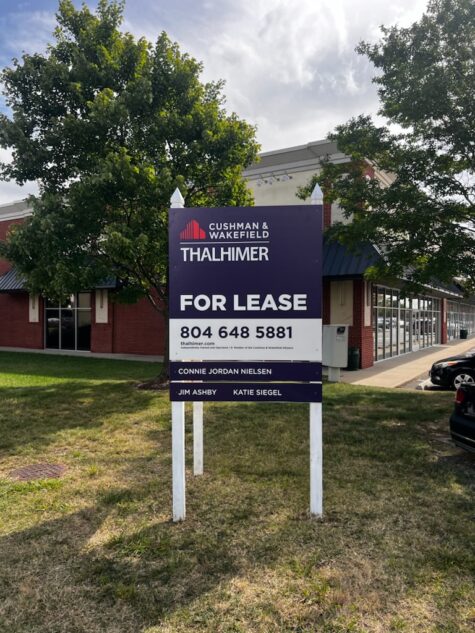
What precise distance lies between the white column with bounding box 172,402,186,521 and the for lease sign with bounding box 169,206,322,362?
1.65 ft

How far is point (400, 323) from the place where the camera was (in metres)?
20.0

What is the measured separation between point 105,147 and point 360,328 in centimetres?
955

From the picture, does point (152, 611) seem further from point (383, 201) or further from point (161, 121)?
point (161, 121)

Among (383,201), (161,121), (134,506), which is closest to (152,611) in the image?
(134,506)

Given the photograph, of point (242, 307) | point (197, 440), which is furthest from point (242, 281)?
point (197, 440)

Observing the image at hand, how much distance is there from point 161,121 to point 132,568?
361 inches

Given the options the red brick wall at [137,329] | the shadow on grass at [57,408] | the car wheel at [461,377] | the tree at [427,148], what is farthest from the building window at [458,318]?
the shadow on grass at [57,408]

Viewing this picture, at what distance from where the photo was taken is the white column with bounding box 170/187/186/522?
13.0 feet

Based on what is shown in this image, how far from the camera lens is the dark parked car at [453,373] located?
1147cm

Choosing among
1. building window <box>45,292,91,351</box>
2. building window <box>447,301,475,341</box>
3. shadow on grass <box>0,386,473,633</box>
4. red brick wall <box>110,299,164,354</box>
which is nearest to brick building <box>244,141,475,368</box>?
red brick wall <box>110,299,164,354</box>

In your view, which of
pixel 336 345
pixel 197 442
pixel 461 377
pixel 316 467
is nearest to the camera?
pixel 316 467

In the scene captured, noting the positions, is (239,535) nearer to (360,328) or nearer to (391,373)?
(391,373)

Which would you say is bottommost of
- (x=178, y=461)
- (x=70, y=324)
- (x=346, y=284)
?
(x=178, y=461)

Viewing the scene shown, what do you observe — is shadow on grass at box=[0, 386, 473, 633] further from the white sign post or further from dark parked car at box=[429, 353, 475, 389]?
dark parked car at box=[429, 353, 475, 389]
